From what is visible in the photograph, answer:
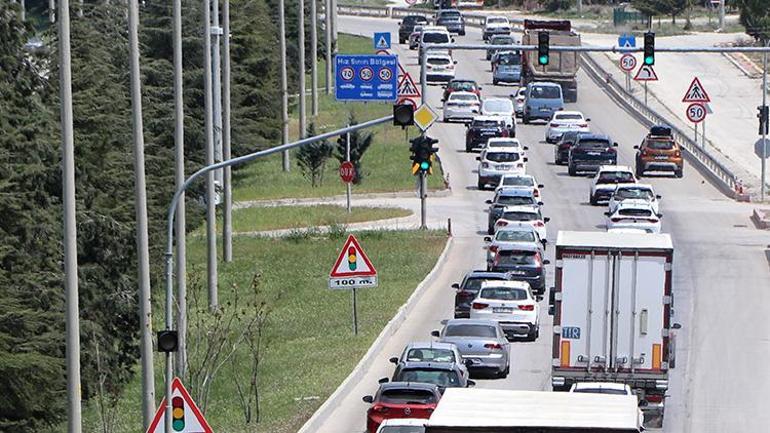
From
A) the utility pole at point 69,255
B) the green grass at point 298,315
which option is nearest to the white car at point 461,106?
the green grass at point 298,315

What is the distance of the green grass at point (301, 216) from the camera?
220 ft

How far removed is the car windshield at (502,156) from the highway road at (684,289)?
1.33 metres

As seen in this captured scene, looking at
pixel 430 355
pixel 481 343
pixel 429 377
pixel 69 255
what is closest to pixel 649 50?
pixel 481 343

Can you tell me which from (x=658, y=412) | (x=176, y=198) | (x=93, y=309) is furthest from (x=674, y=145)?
(x=176, y=198)

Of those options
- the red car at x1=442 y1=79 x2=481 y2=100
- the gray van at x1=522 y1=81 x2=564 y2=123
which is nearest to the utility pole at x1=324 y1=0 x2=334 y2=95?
the red car at x1=442 y1=79 x2=481 y2=100

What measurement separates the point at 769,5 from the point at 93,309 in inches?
3177

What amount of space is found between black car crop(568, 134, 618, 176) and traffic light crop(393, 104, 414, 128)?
4069 centimetres

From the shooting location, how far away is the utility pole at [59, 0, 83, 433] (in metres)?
30.9

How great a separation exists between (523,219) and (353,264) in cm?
1698

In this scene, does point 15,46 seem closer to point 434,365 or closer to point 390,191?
point 434,365

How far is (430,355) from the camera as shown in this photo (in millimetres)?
38375

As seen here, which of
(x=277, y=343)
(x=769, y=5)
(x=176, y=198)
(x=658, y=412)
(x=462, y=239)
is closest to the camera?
(x=176, y=198)

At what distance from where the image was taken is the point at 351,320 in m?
49.5

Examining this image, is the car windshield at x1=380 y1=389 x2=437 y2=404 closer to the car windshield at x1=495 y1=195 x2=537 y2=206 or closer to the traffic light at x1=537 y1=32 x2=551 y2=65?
the traffic light at x1=537 y1=32 x2=551 y2=65
